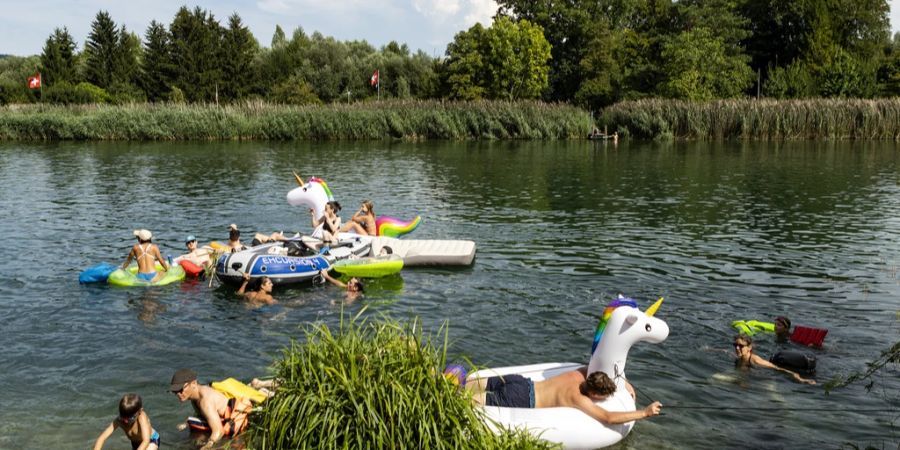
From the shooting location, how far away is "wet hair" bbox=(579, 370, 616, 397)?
8.88 meters

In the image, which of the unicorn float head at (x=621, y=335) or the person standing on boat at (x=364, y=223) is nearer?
the unicorn float head at (x=621, y=335)

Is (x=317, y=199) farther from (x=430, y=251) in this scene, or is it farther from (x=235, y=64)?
(x=235, y=64)

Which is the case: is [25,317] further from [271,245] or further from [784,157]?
[784,157]

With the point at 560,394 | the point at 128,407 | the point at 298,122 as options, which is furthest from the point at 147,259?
the point at 298,122

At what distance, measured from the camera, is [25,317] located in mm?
13789

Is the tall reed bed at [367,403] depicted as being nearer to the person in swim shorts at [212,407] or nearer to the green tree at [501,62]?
the person in swim shorts at [212,407]

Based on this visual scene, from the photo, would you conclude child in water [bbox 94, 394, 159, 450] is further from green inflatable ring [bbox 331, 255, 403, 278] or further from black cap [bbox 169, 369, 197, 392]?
green inflatable ring [bbox 331, 255, 403, 278]

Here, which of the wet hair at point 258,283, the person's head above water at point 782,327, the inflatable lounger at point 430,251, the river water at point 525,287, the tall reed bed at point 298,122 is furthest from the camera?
the tall reed bed at point 298,122

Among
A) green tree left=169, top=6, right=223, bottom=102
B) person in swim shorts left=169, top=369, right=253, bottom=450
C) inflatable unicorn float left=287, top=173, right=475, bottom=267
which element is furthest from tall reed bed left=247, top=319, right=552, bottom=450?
green tree left=169, top=6, right=223, bottom=102

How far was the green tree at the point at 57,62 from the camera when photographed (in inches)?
3063

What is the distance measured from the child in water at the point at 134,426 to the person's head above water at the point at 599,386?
4875 millimetres

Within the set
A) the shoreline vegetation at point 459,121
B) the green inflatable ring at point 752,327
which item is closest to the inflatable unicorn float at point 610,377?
the green inflatable ring at point 752,327

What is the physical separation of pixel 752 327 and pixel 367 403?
8639mm

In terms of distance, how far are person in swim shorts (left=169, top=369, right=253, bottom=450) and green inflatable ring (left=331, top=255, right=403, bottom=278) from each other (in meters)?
7.01
